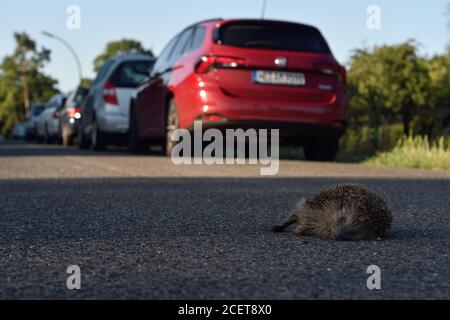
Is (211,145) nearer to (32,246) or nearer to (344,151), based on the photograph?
(344,151)

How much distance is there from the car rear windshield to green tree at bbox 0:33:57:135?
100232 mm

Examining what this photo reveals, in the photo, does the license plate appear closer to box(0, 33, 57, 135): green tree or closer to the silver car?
the silver car

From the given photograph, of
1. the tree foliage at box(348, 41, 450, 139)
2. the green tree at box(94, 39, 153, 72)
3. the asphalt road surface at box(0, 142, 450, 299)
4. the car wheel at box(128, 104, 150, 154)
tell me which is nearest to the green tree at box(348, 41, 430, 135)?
the tree foliage at box(348, 41, 450, 139)

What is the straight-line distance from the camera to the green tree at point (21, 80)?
108688mm

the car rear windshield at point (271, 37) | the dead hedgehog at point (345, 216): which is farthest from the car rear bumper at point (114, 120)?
the dead hedgehog at point (345, 216)

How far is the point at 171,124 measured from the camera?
1156cm

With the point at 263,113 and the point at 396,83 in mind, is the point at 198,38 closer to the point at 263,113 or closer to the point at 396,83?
the point at 263,113

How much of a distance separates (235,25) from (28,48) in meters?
103

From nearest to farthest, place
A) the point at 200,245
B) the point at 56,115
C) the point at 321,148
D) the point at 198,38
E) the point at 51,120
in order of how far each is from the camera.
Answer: the point at 200,245 < the point at 198,38 < the point at 321,148 < the point at 56,115 < the point at 51,120

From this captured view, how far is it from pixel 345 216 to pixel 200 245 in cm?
75

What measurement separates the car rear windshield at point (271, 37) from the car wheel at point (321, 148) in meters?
1.36

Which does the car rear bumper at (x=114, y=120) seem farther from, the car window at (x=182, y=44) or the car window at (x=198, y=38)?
the car window at (x=198, y=38)

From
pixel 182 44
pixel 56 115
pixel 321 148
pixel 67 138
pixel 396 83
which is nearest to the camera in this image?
pixel 321 148

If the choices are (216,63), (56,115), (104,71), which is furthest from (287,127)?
(56,115)
